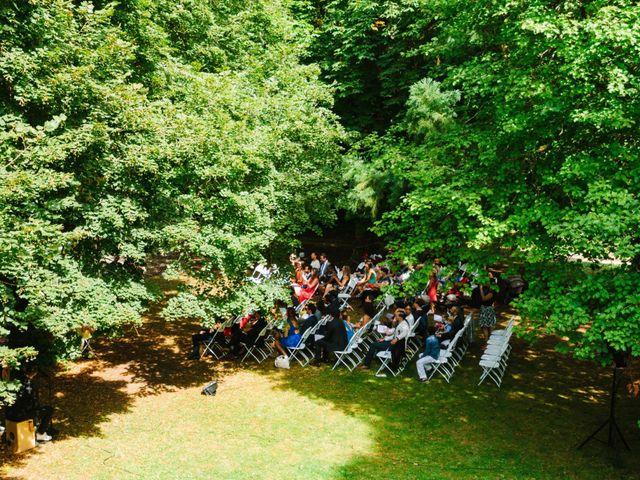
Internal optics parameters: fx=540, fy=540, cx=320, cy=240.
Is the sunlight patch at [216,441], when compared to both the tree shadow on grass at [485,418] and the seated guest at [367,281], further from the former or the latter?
the seated guest at [367,281]

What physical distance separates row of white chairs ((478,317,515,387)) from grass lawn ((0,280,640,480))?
254 millimetres

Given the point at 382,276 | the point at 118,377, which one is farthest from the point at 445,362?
the point at 118,377

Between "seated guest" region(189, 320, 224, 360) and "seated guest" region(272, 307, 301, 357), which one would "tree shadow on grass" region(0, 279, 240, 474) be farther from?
"seated guest" region(272, 307, 301, 357)

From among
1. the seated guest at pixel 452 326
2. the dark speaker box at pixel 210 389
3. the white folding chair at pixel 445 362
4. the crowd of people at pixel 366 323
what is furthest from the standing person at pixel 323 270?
the dark speaker box at pixel 210 389

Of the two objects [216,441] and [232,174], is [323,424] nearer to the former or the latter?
[216,441]

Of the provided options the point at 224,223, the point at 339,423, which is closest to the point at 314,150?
the point at 224,223

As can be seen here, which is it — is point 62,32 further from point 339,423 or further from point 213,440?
point 339,423

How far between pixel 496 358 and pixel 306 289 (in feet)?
27.2

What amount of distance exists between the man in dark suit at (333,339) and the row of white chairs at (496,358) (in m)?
3.47

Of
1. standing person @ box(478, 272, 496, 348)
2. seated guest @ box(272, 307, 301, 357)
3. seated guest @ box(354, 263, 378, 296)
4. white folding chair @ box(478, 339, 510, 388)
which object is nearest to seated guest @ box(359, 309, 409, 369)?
seated guest @ box(272, 307, 301, 357)

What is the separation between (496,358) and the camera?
12539mm

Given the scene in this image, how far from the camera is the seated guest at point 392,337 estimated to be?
44.2 ft

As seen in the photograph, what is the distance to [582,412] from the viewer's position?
11406 mm

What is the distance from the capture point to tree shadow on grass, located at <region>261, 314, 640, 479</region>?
9312 mm
